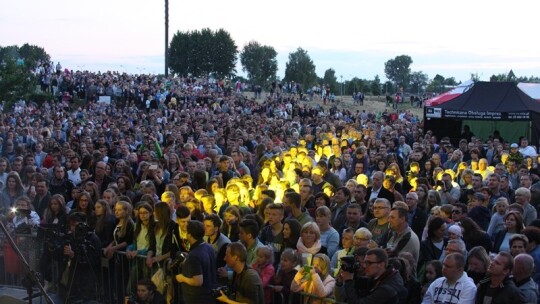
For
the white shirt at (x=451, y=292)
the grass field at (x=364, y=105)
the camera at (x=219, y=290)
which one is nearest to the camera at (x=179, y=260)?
the camera at (x=219, y=290)

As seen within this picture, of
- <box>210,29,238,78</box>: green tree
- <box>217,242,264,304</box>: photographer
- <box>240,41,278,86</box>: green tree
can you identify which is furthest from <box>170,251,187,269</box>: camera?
<box>240,41,278,86</box>: green tree

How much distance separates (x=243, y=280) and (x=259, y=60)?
73.5 metres

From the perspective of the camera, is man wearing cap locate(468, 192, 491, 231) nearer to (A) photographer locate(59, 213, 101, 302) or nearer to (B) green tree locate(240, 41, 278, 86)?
(A) photographer locate(59, 213, 101, 302)

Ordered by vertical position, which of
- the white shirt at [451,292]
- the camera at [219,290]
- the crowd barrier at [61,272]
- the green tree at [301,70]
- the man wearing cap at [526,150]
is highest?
the green tree at [301,70]

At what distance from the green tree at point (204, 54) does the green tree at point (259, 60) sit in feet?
7.64

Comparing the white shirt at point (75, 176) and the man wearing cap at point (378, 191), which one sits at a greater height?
the man wearing cap at point (378, 191)

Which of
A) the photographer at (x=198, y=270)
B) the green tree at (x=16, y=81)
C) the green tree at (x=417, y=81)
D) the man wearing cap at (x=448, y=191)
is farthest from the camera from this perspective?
the green tree at (x=417, y=81)

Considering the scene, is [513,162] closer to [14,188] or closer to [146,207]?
[146,207]

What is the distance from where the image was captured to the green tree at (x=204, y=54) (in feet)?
250

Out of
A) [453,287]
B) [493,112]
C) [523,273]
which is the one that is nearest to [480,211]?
[523,273]

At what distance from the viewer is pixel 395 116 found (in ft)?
110

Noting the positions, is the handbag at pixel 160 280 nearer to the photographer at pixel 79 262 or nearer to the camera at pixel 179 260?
the camera at pixel 179 260

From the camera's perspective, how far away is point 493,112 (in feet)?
68.0

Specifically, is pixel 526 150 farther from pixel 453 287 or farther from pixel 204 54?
pixel 204 54
